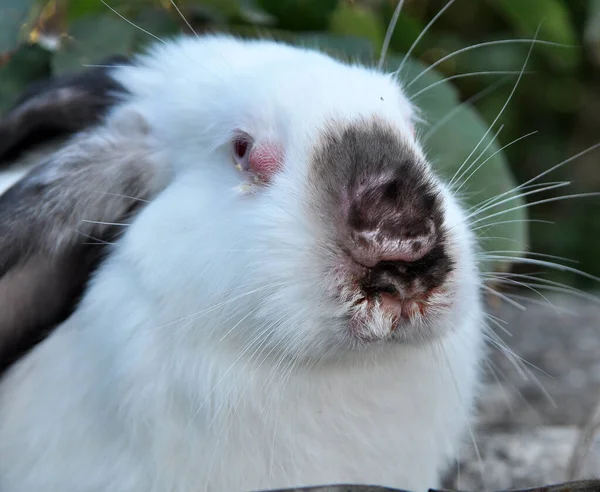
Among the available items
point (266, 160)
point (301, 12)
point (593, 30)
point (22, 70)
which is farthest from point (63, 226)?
point (593, 30)

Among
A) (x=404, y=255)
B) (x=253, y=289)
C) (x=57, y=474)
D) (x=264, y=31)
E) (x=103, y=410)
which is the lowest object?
(x=57, y=474)

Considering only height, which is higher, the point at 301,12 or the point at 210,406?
the point at 301,12

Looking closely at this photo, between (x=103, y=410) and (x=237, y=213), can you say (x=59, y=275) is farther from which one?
(x=237, y=213)

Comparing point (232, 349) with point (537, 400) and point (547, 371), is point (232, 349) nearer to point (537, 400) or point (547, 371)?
point (537, 400)

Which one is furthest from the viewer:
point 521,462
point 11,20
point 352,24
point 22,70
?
point 352,24

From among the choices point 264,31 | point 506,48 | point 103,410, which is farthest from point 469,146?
point 506,48

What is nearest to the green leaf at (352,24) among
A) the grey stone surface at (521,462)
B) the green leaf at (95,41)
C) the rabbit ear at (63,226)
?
the green leaf at (95,41)

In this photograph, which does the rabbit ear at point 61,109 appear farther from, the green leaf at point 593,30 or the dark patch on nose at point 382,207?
the green leaf at point 593,30
